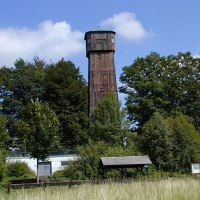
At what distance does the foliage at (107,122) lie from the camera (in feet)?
157

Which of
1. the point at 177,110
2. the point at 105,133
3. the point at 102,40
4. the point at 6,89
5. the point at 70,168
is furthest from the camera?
the point at 6,89

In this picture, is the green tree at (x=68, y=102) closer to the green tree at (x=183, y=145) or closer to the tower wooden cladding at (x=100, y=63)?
the tower wooden cladding at (x=100, y=63)

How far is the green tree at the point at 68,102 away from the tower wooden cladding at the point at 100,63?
12.5ft

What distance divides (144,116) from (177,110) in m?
3.61

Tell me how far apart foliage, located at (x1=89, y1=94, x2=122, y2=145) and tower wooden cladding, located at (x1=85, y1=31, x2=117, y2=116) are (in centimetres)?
318

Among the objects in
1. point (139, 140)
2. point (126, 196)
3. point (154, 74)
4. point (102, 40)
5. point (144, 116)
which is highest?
point (102, 40)

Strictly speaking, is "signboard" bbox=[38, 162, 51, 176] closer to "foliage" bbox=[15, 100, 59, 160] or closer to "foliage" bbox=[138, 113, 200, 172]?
"foliage" bbox=[15, 100, 59, 160]

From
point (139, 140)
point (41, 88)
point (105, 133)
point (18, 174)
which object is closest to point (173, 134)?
point (139, 140)

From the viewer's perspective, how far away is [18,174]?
43.1m

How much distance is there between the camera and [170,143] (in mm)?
37844

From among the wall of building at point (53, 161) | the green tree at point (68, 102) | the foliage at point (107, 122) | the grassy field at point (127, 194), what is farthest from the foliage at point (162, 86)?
the grassy field at point (127, 194)

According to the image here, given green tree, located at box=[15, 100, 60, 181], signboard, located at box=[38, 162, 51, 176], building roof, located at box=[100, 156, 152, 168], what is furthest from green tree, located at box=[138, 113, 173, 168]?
signboard, located at box=[38, 162, 51, 176]

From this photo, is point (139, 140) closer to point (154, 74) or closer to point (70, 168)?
point (70, 168)

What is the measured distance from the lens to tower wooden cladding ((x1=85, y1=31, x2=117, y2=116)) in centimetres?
5434
